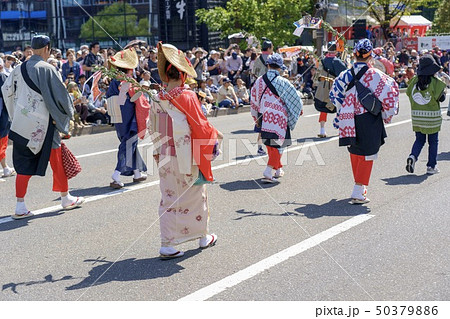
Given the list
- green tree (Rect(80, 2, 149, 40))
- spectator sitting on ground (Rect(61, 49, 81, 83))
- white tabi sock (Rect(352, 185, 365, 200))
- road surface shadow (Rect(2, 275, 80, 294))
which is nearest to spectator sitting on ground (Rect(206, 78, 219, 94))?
spectator sitting on ground (Rect(61, 49, 81, 83))

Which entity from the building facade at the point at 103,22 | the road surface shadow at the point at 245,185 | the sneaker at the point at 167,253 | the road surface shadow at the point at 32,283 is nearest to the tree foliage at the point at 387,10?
the building facade at the point at 103,22

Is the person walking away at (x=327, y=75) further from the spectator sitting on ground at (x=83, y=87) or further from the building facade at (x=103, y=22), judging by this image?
the building facade at (x=103, y=22)

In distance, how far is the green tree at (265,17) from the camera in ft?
83.1

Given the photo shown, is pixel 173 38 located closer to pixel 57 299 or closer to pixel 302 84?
pixel 302 84

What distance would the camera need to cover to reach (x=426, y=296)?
4.86 meters

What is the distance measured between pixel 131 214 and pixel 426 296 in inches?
149

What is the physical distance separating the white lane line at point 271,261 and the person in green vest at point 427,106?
109 inches

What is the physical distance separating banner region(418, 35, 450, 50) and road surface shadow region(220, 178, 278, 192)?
84.2 ft

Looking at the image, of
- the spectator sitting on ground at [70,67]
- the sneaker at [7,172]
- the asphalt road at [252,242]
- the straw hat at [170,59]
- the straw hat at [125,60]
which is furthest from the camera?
the spectator sitting on ground at [70,67]

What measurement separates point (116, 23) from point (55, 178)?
2379 centimetres

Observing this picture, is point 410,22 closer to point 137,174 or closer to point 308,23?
point 308,23

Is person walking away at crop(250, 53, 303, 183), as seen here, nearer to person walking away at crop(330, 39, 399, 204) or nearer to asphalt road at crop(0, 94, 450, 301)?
asphalt road at crop(0, 94, 450, 301)

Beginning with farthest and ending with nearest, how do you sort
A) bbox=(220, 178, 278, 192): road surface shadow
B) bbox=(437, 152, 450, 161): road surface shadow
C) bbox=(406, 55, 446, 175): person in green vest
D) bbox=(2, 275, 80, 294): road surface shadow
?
1. bbox=(437, 152, 450, 161): road surface shadow
2. bbox=(406, 55, 446, 175): person in green vest
3. bbox=(220, 178, 278, 192): road surface shadow
4. bbox=(2, 275, 80, 294): road surface shadow

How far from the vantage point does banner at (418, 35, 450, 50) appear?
32656mm
